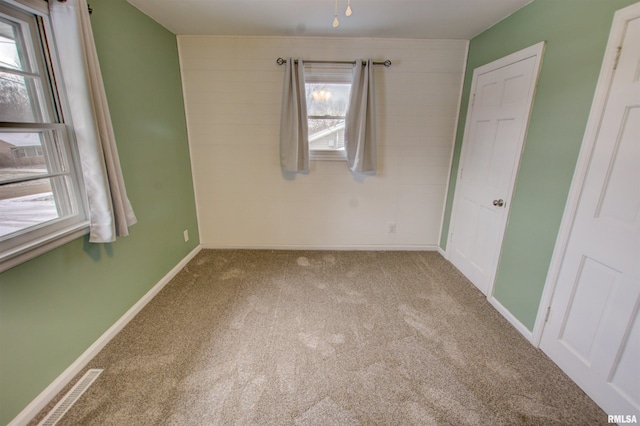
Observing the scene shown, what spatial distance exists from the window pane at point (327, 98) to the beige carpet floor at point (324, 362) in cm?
187

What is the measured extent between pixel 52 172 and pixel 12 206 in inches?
10.9

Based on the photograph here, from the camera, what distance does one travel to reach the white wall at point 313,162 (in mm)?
2715

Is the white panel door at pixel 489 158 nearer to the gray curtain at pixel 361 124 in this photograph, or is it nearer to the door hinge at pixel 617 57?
the door hinge at pixel 617 57

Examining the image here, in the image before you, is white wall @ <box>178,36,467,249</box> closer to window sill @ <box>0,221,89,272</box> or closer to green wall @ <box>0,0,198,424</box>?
green wall @ <box>0,0,198,424</box>

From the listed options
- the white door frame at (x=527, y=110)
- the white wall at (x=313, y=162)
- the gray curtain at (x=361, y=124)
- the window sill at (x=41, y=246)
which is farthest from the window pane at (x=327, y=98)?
the window sill at (x=41, y=246)

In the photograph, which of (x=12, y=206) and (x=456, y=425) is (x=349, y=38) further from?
(x=456, y=425)

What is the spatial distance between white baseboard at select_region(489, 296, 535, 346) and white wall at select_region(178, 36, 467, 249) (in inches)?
44.9

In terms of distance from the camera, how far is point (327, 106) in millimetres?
2906

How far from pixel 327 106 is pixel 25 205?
2530mm

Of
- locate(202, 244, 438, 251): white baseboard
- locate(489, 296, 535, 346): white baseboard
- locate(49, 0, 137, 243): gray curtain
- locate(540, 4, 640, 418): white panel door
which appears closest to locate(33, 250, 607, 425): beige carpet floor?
locate(489, 296, 535, 346): white baseboard

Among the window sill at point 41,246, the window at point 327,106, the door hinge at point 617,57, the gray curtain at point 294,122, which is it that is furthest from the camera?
the window at point 327,106

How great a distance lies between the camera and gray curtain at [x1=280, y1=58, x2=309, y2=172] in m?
2.67

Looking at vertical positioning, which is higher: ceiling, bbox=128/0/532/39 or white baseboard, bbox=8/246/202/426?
ceiling, bbox=128/0/532/39

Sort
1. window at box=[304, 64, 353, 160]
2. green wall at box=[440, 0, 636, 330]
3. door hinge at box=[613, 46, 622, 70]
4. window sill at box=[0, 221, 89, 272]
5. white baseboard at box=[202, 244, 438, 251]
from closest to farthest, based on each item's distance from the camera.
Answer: window sill at box=[0, 221, 89, 272], door hinge at box=[613, 46, 622, 70], green wall at box=[440, 0, 636, 330], window at box=[304, 64, 353, 160], white baseboard at box=[202, 244, 438, 251]
